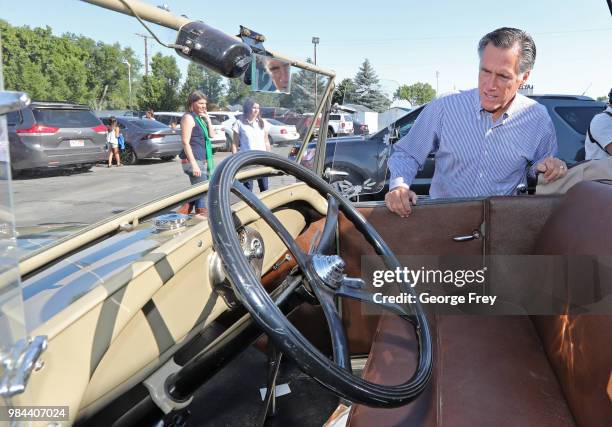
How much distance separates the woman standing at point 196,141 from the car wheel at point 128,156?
189 millimetres

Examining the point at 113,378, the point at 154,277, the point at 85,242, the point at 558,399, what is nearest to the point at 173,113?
the point at 85,242

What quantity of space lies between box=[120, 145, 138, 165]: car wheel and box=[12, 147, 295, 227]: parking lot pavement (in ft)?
0.06

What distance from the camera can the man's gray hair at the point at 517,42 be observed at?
1983 mm

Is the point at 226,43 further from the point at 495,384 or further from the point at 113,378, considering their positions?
the point at 495,384

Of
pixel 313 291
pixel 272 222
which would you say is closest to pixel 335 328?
pixel 313 291

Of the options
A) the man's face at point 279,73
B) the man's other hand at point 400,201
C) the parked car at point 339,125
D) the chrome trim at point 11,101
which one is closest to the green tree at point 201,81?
the man's face at point 279,73

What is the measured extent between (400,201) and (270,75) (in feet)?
2.45

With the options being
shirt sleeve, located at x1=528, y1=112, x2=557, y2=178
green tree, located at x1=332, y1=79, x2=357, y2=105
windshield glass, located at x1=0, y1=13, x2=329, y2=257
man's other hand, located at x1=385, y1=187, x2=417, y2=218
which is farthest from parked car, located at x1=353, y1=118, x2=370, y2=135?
windshield glass, located at x1=0, y1=13, x2=329, y2=257

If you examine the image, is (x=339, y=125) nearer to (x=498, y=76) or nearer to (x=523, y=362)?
(x=498, y=76)

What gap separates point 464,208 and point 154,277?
139cm

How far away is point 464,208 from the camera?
206cm

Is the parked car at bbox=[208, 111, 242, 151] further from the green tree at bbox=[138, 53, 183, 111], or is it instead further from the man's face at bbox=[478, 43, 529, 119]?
the man's face at bbox=[478, 43, 529, 119]

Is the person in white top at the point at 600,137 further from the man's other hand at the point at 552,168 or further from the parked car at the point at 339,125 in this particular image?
the parked car at the point at 339,125

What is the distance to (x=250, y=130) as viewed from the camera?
6.05 feet
